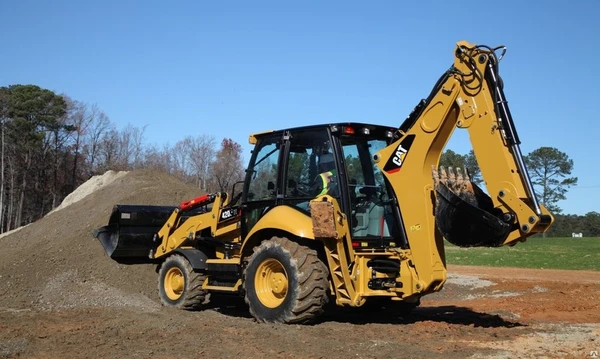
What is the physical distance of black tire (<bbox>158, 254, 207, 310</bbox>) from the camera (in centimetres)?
989

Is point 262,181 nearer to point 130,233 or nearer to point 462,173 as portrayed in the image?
point 462,173

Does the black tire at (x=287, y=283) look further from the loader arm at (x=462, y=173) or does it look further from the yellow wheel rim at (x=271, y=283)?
the loader arm at (x=462, y=173)

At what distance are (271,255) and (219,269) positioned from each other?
1625 millimetres

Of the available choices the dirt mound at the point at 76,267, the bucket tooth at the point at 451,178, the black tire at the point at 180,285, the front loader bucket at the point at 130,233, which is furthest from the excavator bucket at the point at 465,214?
the front loader bucket at the point at 130,233

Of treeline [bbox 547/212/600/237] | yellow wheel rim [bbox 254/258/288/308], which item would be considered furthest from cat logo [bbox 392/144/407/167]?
treeline [bbox 547/212/600/237]

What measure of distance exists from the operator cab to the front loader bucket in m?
3.38

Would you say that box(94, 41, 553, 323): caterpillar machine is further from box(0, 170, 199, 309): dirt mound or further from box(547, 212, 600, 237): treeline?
box(547, 212, 600, 237): treeline

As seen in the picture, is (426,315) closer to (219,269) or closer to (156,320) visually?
(219,269)

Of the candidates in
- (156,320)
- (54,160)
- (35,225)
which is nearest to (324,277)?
(156,320)

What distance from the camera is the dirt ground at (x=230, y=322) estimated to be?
6332 mm

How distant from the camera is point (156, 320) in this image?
801 cm

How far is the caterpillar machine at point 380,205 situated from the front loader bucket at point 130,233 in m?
2.85

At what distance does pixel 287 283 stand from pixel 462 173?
8.96 ft

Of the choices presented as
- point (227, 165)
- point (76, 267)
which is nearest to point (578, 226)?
point (227, 165)
